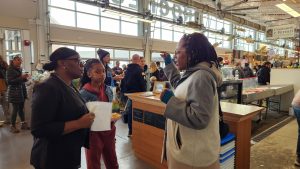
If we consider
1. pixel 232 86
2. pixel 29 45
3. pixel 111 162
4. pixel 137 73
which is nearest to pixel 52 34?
pixel 29 45

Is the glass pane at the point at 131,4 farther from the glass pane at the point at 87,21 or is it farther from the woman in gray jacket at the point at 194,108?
the woman in gray jacket at the point at 194,108

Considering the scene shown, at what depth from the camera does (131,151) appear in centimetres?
357

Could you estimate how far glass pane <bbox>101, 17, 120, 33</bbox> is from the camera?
1047 centimetres

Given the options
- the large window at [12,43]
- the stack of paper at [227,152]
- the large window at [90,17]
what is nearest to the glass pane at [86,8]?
the large window at [90,17]

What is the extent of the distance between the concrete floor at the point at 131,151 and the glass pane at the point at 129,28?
767cm

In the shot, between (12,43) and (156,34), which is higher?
(156,34)

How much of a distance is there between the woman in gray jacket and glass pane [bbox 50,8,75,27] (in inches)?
344

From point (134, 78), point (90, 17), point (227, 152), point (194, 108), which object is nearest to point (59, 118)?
point (194, 108)

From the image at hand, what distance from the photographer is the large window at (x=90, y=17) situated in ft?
29.6

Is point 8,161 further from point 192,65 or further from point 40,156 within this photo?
point 192,65

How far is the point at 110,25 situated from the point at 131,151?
8286 mm

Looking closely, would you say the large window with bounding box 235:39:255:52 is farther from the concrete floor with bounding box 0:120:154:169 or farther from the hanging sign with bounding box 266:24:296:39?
the concrete floor with bounding box 0:120:154:169

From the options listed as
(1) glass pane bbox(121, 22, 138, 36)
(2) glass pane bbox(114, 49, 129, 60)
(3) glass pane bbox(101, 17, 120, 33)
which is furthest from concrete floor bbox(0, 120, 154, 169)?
(1) glass pane bbox(121, 22, 138, 36)

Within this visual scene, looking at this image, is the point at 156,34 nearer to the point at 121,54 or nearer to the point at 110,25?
the point at 121,54
